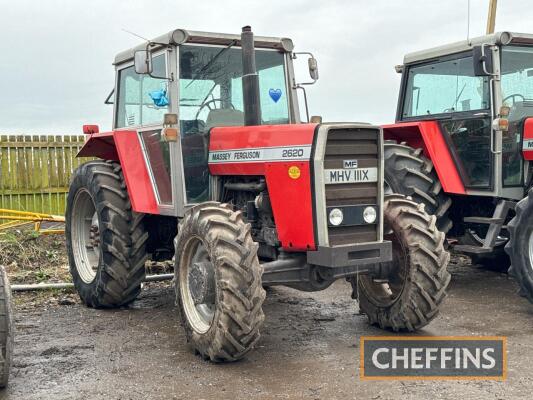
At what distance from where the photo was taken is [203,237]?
4902 mm

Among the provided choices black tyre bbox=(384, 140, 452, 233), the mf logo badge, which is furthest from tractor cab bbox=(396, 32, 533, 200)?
the mf logo badge

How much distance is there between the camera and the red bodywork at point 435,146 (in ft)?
24.6

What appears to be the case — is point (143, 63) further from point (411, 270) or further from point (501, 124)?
point (501, 124)

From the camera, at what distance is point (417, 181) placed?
24.6ft

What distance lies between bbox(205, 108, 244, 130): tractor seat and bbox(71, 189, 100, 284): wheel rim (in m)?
1.92

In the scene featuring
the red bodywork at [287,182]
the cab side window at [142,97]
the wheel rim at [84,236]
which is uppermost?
the cab side window at [142,97]

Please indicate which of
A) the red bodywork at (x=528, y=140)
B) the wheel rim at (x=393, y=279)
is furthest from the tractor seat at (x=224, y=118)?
the red bodywork at (x=528, y=140)

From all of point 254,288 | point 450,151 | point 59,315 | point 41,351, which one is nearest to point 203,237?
point 254,288

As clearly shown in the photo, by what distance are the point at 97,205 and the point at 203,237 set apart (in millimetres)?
1916

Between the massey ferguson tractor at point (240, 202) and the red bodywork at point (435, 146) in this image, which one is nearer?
the massey ferguson tractor at point (240, 202)

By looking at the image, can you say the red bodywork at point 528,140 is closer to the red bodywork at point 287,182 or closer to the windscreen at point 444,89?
the windscreen at point 444,89

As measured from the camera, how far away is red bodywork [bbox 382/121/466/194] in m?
7.50

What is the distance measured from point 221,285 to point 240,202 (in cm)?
124

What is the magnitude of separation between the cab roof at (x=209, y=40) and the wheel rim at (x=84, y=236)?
5.45 ft
